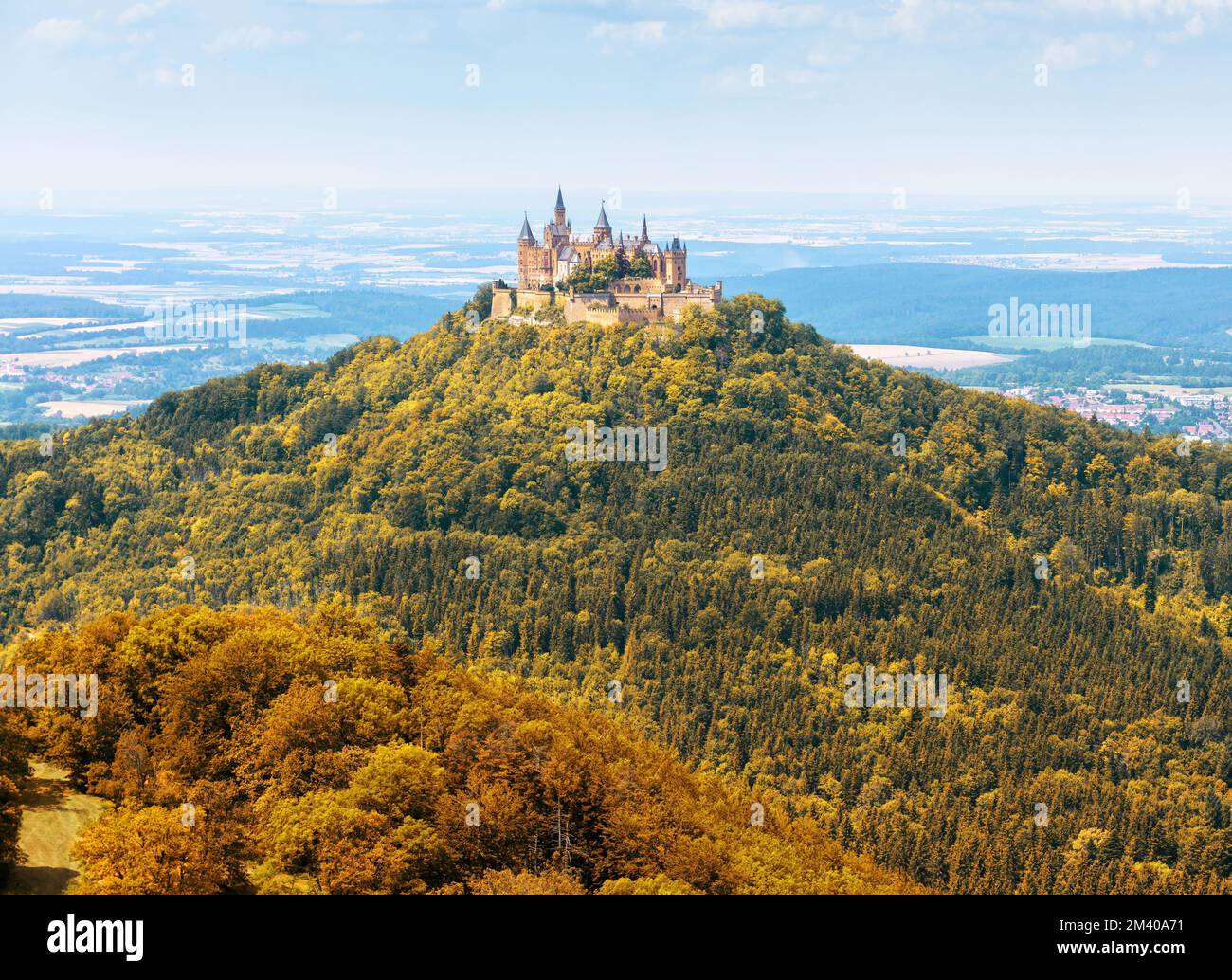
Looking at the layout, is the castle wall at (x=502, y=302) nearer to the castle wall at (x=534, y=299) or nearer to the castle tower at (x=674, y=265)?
the castle wall at (x=534, y=299)

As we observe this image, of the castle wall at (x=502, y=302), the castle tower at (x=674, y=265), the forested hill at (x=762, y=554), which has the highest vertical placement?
the castle tower at (x=674, y=265)

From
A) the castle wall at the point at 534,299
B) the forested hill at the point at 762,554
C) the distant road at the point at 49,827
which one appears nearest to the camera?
the distant road at the point at 49,827

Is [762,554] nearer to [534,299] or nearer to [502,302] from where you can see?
[534,299]

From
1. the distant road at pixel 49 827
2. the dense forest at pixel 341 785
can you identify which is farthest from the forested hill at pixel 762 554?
the distant road at pixel 49 827

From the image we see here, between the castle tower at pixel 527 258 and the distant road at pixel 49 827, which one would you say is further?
the castle tower at pixel 527 258

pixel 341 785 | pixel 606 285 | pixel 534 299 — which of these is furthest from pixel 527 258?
pixel 341 785
